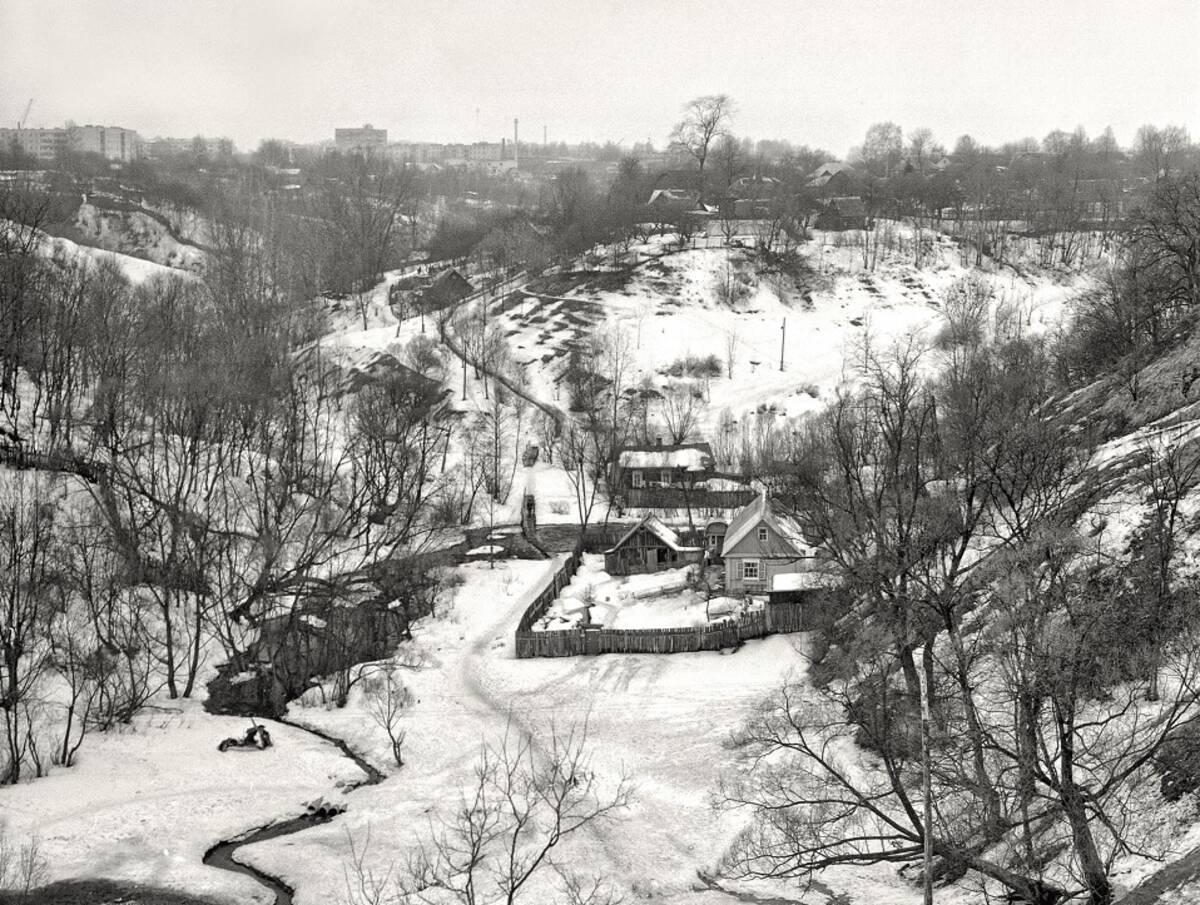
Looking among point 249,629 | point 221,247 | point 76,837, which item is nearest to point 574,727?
point 76,837

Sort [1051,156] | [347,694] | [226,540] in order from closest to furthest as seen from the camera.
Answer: [347,694] < [226,540] < [1051,156]

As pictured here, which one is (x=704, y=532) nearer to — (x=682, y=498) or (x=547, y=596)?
(x=682, y=498)

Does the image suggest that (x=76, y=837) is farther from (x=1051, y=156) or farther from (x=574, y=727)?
(x=1051, y=156)

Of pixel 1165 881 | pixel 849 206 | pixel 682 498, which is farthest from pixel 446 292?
pixel 1165 881

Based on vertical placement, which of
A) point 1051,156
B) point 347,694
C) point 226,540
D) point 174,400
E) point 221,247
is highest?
point 1051,156

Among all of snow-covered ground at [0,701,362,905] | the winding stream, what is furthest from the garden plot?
snow-covered ground at [0,701,362,905]

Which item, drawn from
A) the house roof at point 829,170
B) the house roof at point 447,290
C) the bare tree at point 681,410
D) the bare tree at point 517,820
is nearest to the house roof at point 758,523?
the bare tree at point 517,820
